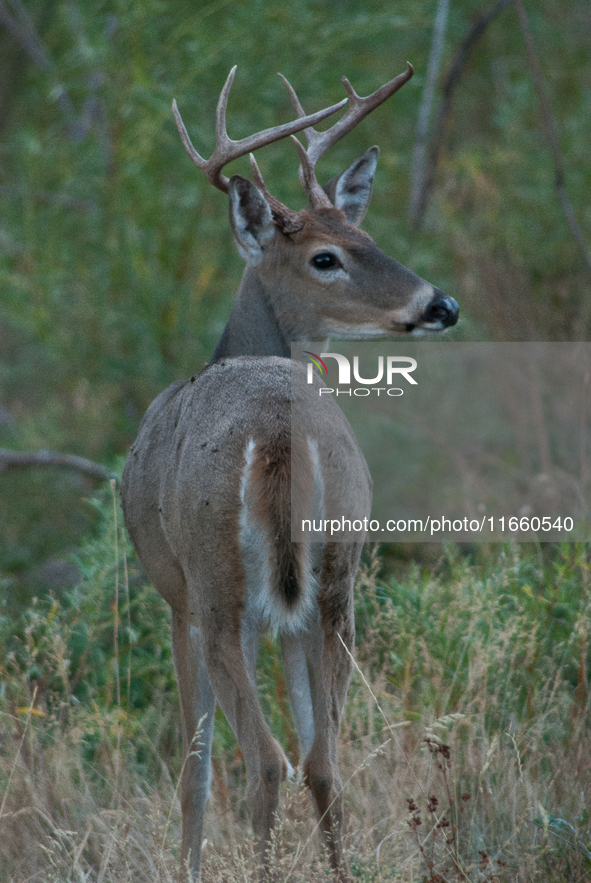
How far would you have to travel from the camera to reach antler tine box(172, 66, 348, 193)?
3.64 meters

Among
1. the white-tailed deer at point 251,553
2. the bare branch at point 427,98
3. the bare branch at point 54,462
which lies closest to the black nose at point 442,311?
the white-tailed deer at point 251,553

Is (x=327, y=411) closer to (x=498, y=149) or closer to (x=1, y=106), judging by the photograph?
(x=498, y=149)

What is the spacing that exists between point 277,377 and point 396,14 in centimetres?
595

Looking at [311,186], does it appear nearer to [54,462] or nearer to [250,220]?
[250,220]

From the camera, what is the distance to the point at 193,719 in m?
3.47

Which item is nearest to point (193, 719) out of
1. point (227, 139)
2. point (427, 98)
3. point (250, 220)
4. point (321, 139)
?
point (250, 220)

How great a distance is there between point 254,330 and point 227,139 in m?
0.74

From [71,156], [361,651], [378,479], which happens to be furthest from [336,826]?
[71,156]

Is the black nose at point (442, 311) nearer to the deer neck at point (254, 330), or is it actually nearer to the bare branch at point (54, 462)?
the deer neck at point (254, 330)

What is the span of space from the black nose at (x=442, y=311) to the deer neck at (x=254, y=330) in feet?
1.93

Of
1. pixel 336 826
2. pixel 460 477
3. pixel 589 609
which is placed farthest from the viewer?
pixel 460 477

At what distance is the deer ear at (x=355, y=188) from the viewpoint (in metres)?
4.44

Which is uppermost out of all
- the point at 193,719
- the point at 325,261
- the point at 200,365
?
the point at 200,365

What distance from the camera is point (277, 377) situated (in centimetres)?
301
